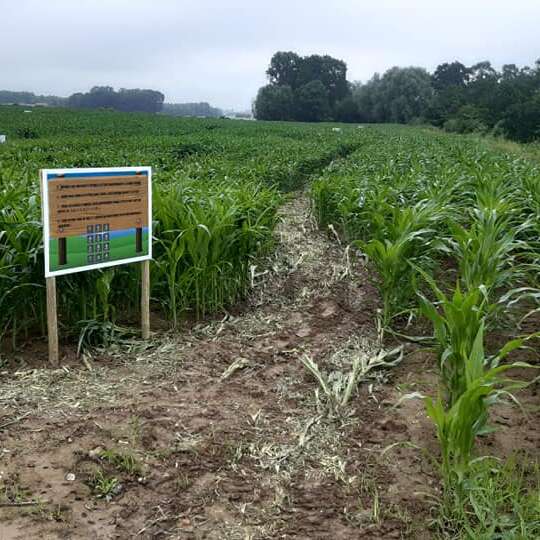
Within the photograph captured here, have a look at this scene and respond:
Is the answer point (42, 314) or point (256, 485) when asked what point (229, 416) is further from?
point (42, 314)

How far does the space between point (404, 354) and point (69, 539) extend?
2.45 metres

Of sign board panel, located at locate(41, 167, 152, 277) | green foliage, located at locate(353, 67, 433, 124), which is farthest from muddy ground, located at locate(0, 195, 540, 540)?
green foliage, located at locate(353, 67, 433, 124)

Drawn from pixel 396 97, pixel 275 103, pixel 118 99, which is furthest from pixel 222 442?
pixel 118 99

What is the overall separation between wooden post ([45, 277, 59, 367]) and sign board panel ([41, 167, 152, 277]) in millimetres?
116

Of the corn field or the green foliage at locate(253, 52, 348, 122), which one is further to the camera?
the green foliage at locate(253, 52, 348, 122)

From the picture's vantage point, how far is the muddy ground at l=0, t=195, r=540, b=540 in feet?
7.37

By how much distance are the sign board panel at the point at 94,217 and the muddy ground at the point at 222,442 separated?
0.66 meters

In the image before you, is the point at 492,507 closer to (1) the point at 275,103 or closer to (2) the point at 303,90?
(1) the point at 275,103

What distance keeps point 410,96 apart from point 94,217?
73.6 metres

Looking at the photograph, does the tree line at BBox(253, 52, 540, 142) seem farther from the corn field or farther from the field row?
the corn field

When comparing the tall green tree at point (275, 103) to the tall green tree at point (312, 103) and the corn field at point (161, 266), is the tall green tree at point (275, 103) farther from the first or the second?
the corn field at point (161, 266)

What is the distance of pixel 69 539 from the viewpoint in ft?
6.89

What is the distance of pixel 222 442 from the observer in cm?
278

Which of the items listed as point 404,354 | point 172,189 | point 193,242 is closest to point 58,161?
point 172,189
